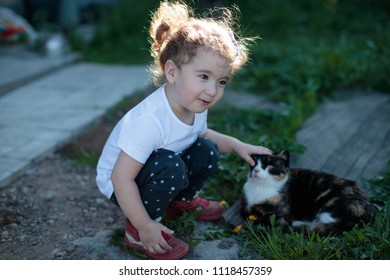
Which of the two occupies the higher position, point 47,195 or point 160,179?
point 160,179

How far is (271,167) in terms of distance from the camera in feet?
7.75

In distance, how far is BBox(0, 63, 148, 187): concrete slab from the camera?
3346 millimetres

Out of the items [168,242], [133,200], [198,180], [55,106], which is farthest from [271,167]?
[55,106]

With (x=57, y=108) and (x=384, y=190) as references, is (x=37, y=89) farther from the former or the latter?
(x=384, y=190)

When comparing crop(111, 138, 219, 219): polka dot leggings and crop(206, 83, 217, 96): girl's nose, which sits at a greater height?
crop(206, 83, 217, 96): girl's nose

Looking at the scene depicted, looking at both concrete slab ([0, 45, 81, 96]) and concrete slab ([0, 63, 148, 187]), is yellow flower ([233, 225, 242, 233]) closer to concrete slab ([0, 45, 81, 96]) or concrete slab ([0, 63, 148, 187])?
concrete slab ([0, 63, 148, 187])

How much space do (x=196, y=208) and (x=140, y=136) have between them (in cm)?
68

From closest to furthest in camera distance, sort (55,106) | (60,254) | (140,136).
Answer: (140,136) → (60,254) → (55,106)

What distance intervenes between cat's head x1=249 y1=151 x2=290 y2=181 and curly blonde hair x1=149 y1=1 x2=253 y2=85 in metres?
0.50

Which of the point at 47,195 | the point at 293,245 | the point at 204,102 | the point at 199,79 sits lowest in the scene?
the point at 47,195

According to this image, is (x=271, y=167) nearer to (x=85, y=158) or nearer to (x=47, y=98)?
(x=85, y=158)

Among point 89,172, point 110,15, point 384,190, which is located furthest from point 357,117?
point 110,15

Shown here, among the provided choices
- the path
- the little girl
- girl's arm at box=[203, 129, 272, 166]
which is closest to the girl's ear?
the little girl

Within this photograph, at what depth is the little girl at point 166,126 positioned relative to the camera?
2.04 meters
